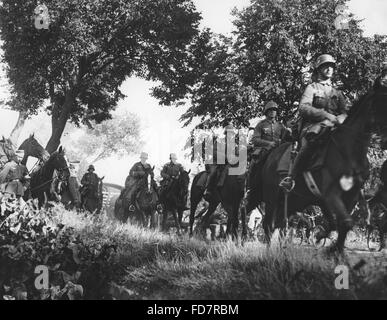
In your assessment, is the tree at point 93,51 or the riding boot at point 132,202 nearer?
the riding boot at point 132,202

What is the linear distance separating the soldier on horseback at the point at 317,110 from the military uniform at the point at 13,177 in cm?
673

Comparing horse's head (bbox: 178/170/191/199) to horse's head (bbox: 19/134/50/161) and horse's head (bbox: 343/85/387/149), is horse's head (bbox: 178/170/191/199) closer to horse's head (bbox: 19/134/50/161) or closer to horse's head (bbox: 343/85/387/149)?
horse's head (bbox: 19/134/50/161)

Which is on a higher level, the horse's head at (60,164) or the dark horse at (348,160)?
the horse's head at (60,164)

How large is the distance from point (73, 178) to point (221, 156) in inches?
176

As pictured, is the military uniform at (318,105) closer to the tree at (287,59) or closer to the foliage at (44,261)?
the foliage at (44,261)

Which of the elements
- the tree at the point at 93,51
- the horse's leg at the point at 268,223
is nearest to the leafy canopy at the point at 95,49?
the tree at the point at 93,51

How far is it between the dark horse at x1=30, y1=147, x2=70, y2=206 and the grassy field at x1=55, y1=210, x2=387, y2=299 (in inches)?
218

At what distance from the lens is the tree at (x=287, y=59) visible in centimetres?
2192

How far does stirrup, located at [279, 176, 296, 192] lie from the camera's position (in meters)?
7.25

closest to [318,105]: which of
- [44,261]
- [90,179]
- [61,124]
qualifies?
[44,261]

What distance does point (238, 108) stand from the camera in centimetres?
2227

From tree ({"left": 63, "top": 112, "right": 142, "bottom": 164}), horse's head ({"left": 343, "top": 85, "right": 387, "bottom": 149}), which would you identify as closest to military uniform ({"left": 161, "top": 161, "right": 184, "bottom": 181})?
horse's head ({"left": 343, "top": 85, "right": 387, "bottom": 149})

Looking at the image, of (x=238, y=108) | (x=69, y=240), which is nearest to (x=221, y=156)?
(x=69, y=240)
